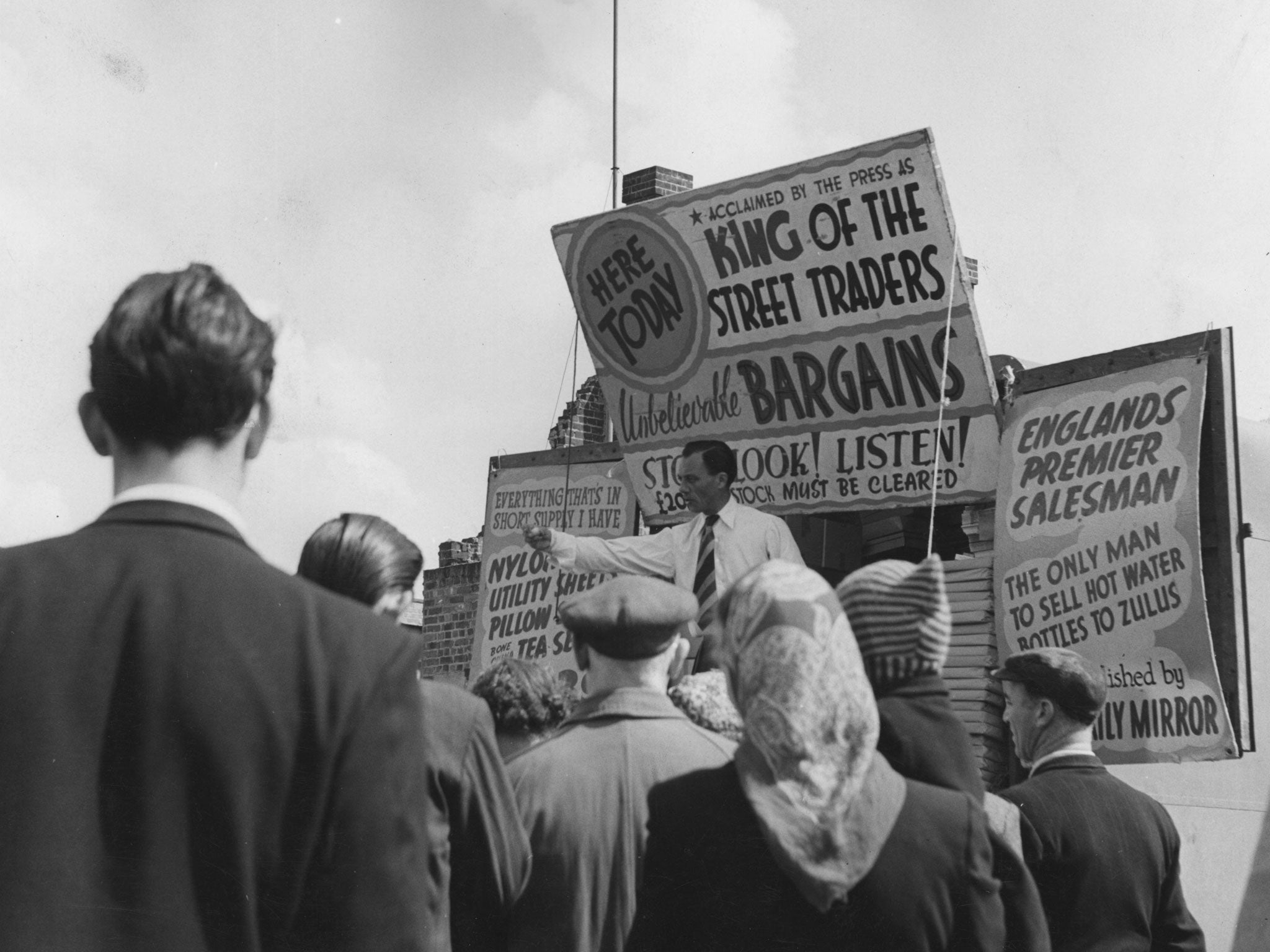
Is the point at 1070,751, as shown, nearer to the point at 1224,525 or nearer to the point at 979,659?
the point at 1224,525

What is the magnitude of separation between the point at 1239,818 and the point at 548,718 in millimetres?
4380

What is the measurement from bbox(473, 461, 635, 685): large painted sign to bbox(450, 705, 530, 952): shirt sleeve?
5694mm

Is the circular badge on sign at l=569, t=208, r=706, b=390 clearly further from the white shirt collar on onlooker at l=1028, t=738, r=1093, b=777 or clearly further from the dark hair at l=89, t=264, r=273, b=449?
the dark hair at l=89, t=264, r=273, b=449

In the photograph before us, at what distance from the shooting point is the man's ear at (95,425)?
1684mm

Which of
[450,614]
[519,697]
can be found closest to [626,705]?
[519,697]

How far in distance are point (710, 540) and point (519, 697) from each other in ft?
11.7

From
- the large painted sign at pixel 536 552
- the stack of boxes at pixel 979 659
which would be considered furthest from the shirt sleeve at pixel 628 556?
the stack of boxes at pixel 979 659

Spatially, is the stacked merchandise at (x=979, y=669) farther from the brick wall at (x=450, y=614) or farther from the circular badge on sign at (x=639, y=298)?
the brick wall at (x=450, y=614)

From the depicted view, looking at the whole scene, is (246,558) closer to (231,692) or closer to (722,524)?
(231,692)

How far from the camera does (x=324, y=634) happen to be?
5.05 ft

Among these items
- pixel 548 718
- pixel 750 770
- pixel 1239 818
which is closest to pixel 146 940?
pixel 750 770

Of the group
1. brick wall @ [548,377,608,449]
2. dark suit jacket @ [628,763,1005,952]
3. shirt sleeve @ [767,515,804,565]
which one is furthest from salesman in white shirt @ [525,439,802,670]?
brick wall @ [548,377,608,449]

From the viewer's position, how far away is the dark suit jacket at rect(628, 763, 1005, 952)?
2260mm

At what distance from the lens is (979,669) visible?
685 cm
